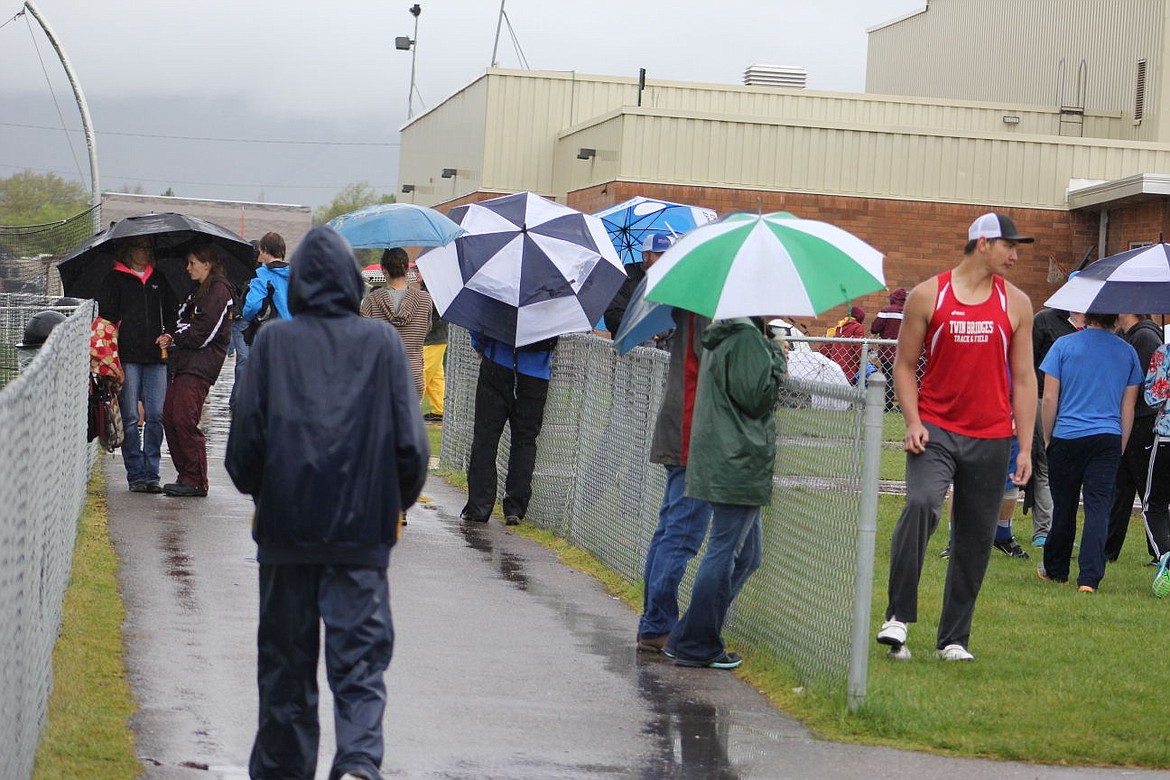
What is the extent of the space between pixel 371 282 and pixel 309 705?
2857 cm

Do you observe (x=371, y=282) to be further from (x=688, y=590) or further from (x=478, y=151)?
(x=688, y=590)

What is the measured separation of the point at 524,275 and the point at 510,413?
1.08 m

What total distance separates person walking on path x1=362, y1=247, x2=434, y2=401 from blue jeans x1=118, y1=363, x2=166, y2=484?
5.52ft

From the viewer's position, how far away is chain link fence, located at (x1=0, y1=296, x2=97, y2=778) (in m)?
4.12

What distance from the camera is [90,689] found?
20.5 feet

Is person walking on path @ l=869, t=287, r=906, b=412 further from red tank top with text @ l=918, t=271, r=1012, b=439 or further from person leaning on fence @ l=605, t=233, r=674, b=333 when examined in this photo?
red tank top with text @ l=918, t=271, r=1012, b=439

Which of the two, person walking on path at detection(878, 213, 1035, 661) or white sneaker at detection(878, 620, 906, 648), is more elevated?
person walking on path at detection(878, 213, 1035, 661)

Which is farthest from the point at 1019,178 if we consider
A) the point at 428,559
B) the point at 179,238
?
the point at 428,559

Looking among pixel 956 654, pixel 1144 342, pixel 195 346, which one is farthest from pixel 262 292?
pixel 956 654

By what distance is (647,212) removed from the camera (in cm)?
1489

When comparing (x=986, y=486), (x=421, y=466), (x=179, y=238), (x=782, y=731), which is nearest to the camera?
(x=421, y=466)

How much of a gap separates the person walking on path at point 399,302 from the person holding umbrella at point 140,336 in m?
1.58

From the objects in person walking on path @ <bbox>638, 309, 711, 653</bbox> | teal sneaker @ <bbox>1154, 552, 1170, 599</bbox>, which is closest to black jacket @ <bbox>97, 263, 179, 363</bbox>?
person walking on path @ <bbox>638, 309, 711, 653</bbox>

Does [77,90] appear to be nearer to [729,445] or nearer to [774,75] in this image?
[774,75]
